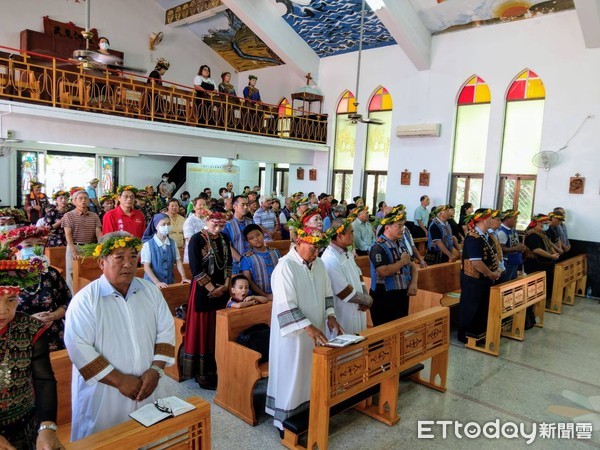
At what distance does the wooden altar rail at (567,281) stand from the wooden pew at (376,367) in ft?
13.4

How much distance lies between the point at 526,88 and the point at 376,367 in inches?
391

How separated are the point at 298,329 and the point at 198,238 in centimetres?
140

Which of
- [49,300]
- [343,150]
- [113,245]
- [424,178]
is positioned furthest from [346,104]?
[113,245]

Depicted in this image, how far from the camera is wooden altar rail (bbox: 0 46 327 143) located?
28.6 ft

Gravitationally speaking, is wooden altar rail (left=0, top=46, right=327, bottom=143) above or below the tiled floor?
above

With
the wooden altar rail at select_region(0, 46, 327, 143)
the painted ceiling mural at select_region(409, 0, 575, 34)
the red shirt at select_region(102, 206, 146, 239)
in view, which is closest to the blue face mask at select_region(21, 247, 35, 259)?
the red shirt at select_region(102, 206, 146, 239)

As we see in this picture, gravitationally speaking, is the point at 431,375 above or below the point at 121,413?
below

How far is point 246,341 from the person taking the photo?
3.80 m

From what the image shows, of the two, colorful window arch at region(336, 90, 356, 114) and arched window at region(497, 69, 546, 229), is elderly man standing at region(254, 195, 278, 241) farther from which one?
colorful window arch at region(336, 90, 356, 114)

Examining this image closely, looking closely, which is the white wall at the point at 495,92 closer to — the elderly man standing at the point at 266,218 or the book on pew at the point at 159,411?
the elderly man standing at the point at 266,218

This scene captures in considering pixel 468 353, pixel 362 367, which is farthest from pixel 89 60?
pixel 468 353

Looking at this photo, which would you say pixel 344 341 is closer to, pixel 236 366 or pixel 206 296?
pixel 236 366

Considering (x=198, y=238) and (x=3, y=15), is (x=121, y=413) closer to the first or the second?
(x=198, y=238)

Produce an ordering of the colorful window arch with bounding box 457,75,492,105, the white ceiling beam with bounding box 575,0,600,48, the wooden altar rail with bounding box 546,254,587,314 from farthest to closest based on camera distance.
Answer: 1. the colorful window arch with bounding box 457,75,492,105
2. the white ceiling beam with bounding box 575,0,600,48
3. the wooden altar rail with bounding box 546,254,587,314
